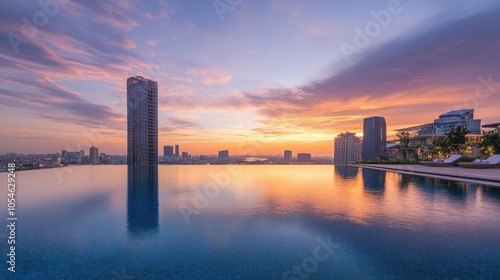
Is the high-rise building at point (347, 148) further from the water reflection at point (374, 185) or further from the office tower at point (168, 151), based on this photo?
the water reflection at point (374, 185)

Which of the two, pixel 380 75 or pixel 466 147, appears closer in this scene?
pixel 380 75

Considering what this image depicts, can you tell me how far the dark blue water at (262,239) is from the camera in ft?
19.1

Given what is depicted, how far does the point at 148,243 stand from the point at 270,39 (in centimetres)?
2040

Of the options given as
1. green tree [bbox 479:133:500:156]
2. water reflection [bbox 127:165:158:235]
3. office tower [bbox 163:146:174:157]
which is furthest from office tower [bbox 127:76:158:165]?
green tree [bbox 479:133:500:156]

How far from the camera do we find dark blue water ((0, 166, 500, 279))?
584cm

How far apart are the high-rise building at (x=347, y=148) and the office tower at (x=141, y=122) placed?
322 ft

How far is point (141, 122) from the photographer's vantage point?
77375 millimetres

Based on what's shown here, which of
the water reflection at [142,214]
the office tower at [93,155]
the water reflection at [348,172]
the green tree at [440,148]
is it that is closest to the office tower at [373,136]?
the green tree at [440,148]

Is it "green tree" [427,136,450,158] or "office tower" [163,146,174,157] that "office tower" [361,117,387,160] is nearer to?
"green tree" [427,136,450,158]

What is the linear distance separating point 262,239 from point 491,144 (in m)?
46.2

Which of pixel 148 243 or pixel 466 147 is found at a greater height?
pixel 466 147

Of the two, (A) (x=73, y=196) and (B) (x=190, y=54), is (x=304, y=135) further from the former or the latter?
(A) (x=73, y=196)

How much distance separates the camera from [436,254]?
655cm

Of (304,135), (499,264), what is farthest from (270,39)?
(304,135)
